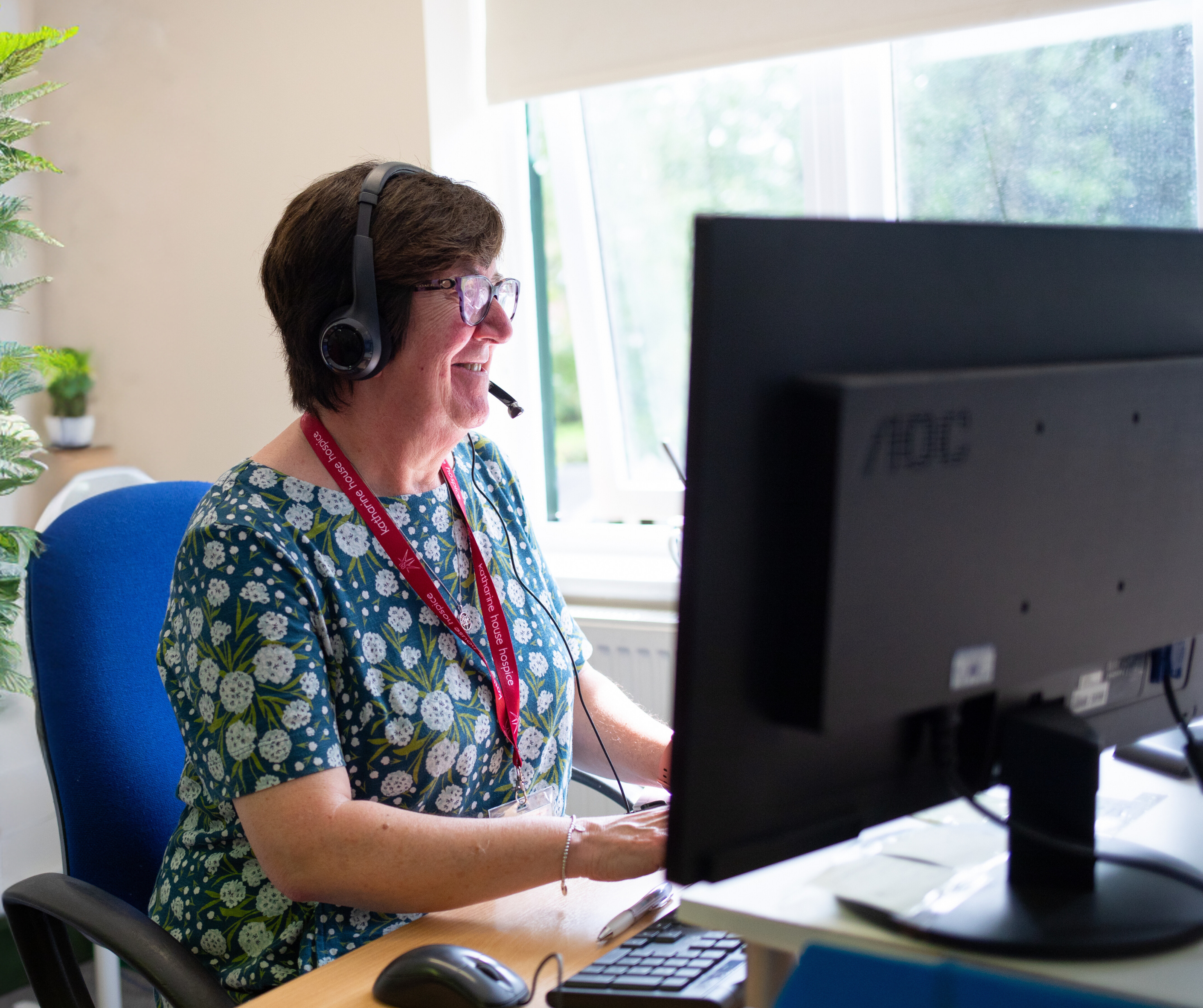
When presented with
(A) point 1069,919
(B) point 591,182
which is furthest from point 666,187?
(A) point 1069,919

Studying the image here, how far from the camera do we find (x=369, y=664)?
1152 millimetres

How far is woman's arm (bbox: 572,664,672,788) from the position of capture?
146 centimetres

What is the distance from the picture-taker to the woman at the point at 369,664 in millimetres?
1021

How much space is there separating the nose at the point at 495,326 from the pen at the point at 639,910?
2.20ft

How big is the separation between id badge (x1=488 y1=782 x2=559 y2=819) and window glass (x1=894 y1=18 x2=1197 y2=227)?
135cm

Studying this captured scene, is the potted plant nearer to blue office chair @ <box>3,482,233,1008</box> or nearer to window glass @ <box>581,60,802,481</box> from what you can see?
window glass @ <box>581,60,802,481</box>

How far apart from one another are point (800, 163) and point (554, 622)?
130 cm

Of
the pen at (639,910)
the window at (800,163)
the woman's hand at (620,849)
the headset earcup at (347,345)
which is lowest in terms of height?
the pen at (639,910)

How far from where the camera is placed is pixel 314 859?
1.02m

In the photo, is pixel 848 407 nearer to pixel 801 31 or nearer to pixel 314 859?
pixel 314 859

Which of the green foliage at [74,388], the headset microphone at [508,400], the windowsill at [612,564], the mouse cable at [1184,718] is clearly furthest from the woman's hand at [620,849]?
the green foliage at [74,388]

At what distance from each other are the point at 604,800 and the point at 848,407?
1.82 metres

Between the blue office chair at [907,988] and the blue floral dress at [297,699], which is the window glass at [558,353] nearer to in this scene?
the blue floral dress at [297,699]

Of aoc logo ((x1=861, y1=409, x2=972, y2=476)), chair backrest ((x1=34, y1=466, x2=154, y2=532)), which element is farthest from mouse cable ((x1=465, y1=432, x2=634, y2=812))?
chair backrest ((x1=34, y1=466, x2=154, y2=532))
